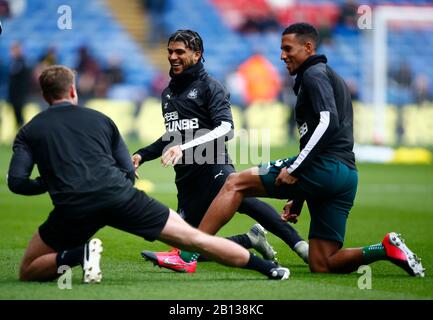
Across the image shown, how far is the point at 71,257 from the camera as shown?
7195 millimetres

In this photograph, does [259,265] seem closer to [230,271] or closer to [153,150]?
[230,271]

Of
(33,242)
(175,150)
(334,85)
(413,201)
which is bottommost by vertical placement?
(413,201)

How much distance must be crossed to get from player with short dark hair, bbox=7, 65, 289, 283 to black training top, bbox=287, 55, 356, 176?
120 cm

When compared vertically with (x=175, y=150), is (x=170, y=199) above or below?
below

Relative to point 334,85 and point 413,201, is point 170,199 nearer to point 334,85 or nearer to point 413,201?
point 413,201

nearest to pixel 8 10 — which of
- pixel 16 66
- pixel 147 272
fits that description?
pixel 16 66

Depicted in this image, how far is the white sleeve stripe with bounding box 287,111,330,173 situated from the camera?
7848 mm

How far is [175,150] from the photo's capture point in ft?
26.2

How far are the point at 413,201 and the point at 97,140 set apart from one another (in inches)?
385

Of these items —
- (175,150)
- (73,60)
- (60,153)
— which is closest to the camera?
(60,153)

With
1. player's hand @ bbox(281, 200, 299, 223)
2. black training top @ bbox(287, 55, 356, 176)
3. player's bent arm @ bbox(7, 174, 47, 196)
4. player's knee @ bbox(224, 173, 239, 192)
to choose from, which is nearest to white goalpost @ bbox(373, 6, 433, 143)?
player's hand @ bbox(281, 200, 299, 223)

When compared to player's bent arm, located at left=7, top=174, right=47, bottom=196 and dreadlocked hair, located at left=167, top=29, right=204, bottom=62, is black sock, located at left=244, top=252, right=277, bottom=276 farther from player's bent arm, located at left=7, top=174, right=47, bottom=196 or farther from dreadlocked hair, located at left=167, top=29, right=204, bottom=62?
dreadlocked hair, located at left=167, top=29, right=204, bottom=62

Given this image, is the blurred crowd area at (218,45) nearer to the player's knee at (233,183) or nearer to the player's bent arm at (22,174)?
the player's knee at (233,183)

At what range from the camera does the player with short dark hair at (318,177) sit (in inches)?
313
